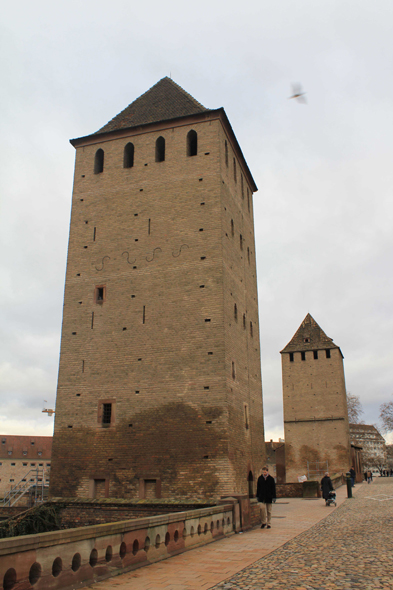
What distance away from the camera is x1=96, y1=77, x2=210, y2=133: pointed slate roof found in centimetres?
2095

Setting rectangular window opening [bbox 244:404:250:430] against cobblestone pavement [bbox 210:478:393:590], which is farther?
rectangular window opening [bbox 244:404:250:430]

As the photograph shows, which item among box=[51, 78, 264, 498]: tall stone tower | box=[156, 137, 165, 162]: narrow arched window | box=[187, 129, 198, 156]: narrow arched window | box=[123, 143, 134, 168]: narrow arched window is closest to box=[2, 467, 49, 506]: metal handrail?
box=[51, 78, 264, 498]: tall stone tower

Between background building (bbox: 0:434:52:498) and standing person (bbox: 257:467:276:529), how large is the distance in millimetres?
61465

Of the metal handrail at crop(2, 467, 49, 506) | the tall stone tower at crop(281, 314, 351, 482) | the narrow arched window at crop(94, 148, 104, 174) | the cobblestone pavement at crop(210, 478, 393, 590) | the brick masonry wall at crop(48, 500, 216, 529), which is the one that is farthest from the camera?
the tall stone tower at crop(281, 314, 351, 482)

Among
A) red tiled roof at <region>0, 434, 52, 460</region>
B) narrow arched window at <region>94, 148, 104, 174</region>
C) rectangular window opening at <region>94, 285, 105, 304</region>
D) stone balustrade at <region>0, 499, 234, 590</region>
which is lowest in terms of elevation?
stone balustrade at <region>0, 499, 234, 590</region>

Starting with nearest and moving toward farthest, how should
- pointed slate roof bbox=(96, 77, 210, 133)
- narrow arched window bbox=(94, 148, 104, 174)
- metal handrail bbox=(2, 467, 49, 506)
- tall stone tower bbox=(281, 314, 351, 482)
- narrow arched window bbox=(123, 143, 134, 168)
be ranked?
narrow arched window bbox=(123, 143, 134, 168) → pointed slate roof bbox=(96, 77, 210, 133) → narrow arched window bbox=(94, 148, 104, 174) → metal handrail bbox=(2, 467, 49, 506) → tall stone tower bbox=(281, 314, 351, 482)

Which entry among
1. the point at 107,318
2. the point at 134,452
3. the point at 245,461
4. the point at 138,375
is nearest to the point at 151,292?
the point at 107,318

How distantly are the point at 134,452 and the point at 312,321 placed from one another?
30.2 meters

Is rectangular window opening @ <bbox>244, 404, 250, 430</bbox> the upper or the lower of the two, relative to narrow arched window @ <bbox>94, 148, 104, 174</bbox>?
lower

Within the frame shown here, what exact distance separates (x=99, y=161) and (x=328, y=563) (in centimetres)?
1862

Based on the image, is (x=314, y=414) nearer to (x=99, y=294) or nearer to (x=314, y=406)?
(x=314, y=406)

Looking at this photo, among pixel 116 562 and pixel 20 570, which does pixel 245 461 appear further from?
pixel 20 570

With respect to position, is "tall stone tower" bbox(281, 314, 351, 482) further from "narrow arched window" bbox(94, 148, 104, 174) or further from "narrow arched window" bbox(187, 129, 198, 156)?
"narrow arched window" bbox(94, 148, 104, 174)

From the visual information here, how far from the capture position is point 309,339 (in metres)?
41.9
